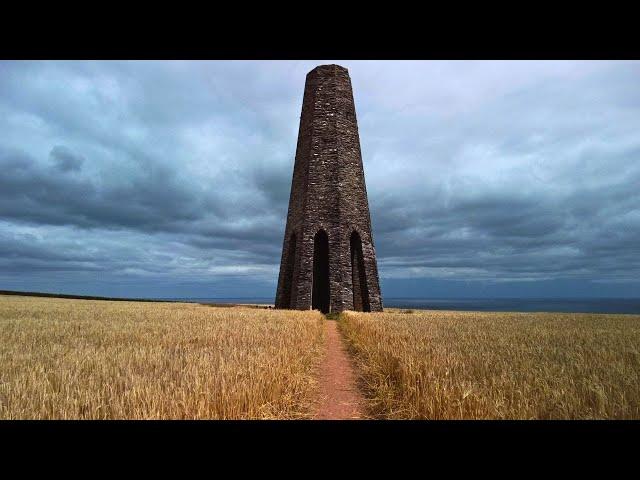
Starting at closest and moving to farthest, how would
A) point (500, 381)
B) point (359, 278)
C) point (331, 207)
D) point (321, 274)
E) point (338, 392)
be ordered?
point (500, 381)
point (338, 392)
point (331, 207)
point (359, 278)
point (321, 274)

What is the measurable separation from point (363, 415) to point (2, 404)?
3.93m

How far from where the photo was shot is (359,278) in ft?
86.7

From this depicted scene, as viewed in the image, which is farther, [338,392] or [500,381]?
[338,392]

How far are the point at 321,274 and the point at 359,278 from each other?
14.7 feet

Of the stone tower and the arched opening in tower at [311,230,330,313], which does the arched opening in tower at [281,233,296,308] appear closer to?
the stone tower

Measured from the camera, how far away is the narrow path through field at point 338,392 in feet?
15.0

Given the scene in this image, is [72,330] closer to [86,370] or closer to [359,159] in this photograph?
[86,370]

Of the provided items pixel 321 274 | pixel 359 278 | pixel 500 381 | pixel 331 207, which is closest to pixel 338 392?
pixel 500 381

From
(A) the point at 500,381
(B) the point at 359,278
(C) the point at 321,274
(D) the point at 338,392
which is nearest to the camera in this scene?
(A) the point at 500,381

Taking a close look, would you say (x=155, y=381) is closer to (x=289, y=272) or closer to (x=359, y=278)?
(x=289, y=272)

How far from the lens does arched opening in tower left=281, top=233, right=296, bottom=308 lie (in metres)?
26.4

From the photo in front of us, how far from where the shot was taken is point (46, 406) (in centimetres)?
369

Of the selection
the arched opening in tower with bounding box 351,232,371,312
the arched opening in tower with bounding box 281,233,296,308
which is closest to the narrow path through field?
the arched opening in tower with bounding box 351,232,371,312
